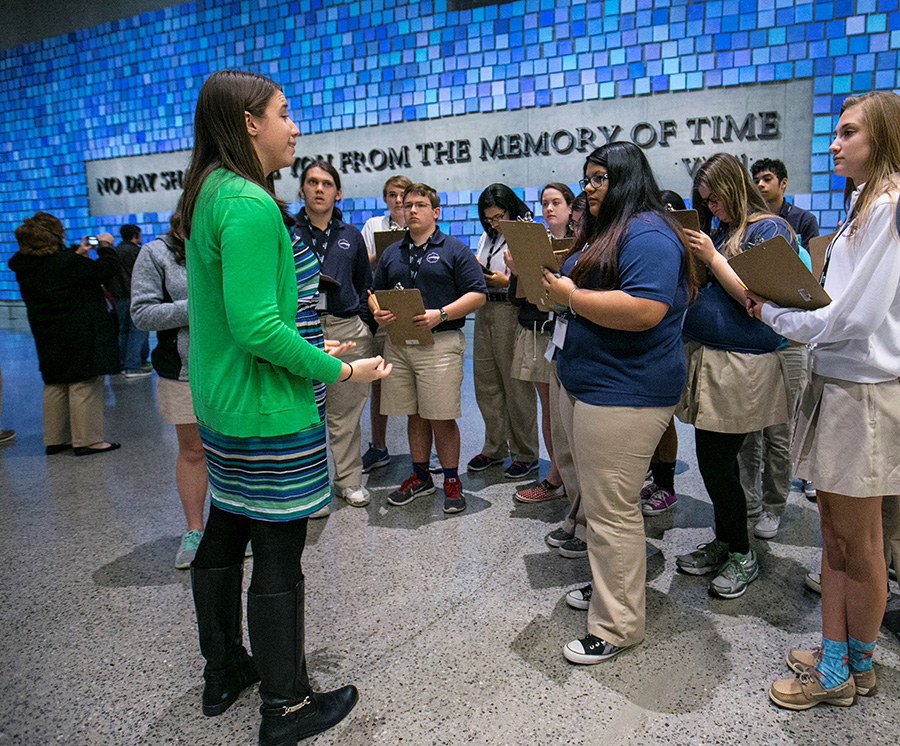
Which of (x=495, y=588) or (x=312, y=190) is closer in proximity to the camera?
(x=495, y=588)

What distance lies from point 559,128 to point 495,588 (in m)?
5.38

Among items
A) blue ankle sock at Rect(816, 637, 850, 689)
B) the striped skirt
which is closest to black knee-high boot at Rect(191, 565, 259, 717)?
the striped skirt

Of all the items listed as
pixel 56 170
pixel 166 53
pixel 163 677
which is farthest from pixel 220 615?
pixel 56 170

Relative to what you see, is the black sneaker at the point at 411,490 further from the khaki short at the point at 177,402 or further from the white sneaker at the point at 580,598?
the white sneaker at the point at 580,598

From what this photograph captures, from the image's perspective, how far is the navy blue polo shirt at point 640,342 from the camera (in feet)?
6.15

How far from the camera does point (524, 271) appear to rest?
2.35 m

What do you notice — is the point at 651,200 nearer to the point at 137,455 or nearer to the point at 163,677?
the point at 163,677

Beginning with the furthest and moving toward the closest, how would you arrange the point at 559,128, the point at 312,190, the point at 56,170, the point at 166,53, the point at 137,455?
1. the point at 56,170
2. the point at 166,53
3. the point at 559,128
4. the point at 137,455
5. the point at 312,190

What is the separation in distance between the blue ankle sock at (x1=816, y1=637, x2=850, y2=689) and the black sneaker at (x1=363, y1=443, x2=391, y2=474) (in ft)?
8.78

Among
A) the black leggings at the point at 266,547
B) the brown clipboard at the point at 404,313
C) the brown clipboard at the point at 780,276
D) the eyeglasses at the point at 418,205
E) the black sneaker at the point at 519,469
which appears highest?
the eyeglasses at the point at 418,205

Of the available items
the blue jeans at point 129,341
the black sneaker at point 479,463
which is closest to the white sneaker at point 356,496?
the black sneaker at point 479,463

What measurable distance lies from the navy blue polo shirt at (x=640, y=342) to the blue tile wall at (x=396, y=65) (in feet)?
15.5

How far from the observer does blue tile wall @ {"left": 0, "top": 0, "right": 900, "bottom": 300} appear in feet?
18.8

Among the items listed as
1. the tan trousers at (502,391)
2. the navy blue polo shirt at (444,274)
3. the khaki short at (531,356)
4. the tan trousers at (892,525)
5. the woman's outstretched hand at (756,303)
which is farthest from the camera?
the tan trousers at (502,391)
